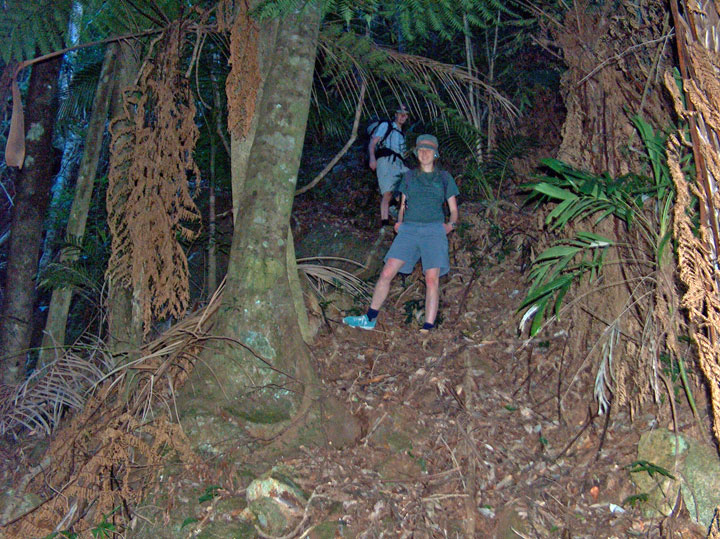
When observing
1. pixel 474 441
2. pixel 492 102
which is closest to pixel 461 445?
pixel 474 441

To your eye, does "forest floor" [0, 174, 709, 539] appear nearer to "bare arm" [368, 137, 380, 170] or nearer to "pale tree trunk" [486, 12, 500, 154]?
"bare arm" [368, 137, 380, 170]

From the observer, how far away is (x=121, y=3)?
4.83 m

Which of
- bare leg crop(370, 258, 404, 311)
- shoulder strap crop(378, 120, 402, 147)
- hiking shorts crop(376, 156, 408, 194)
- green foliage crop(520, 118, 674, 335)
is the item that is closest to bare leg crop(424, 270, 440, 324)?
bare leg crop(370, 258, 404, 311)

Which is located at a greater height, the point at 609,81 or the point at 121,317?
the point at 609,81

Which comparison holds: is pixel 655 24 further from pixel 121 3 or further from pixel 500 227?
pixel 121 3

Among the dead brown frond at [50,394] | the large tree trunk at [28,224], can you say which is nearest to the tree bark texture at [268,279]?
the dead brown frond at [50,394]

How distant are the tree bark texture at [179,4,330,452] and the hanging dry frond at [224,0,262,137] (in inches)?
5.0

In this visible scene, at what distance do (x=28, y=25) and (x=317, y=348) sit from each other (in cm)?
340

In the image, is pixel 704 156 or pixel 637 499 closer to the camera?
pixel 704 156

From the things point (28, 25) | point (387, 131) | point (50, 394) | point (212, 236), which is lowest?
point (50, 394)

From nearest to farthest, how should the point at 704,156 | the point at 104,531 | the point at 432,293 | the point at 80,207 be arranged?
the point at 704,156, the point at 104,531, the point at 80,207, the point at 432,293

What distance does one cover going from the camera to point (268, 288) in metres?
4.54

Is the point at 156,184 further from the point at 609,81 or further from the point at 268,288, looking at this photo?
the point at 609,81

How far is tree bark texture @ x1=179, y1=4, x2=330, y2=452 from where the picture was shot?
14.6 feet
